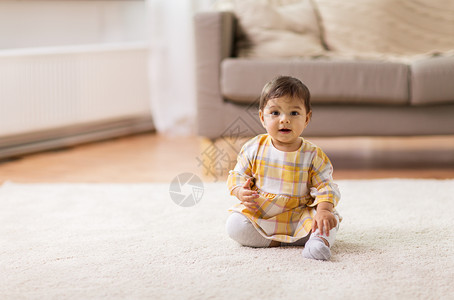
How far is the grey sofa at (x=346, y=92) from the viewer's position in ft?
7.50

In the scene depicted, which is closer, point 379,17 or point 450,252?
point 450,252

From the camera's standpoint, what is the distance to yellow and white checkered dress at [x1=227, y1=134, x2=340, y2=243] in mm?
1410

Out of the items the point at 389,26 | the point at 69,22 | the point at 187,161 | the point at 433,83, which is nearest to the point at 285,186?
the point at 433,83

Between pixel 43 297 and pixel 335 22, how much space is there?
2.14m

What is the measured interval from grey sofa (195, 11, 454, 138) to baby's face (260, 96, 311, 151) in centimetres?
92

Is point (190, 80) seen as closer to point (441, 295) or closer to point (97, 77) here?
point (97, 77)

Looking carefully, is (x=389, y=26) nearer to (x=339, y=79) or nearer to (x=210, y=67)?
(x=339, y=79)

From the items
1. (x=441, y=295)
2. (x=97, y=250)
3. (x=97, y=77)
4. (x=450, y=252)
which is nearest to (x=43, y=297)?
(x=97, y=250)

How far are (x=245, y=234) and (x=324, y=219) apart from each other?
0.66 feet

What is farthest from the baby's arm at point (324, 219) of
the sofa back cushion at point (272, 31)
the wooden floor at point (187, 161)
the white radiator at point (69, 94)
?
the white radiator at point (69, 94)

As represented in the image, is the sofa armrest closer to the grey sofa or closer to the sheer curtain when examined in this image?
the grey sofa

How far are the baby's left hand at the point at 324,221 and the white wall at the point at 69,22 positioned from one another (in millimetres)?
2152

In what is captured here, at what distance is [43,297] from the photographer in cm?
A: 112

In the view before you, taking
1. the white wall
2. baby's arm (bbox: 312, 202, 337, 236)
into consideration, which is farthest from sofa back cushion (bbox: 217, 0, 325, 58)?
baby's arm (bbox: 312, 202, 337, 236)
